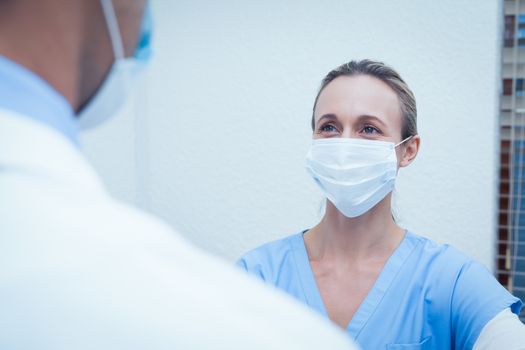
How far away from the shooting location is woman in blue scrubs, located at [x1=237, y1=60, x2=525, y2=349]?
943 millimetres

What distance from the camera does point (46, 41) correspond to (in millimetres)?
303

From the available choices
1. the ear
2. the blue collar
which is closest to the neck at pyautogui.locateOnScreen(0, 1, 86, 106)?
the blue collar

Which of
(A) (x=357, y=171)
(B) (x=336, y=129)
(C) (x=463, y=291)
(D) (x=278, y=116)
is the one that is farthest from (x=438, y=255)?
(D) (x=278, y=116)

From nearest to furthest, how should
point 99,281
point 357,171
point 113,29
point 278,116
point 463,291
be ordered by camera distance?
1. point 99,281
2. point 113,29
3. point 463,291
4. point 357,171
5. point 278,116

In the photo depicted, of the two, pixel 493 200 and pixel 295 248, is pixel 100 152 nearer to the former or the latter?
pixel 295 248

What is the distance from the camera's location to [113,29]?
14.0 inches

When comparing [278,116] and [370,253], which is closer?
[370,253]

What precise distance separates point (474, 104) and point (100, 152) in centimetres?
132

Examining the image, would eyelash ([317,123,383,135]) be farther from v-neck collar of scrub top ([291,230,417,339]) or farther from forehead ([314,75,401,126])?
v-neck collar of scrub top ([291,230,417,339])

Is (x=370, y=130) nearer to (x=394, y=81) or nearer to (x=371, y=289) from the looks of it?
(x=394, y=81)

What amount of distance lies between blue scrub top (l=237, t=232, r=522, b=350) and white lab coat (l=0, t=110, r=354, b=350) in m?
0.73

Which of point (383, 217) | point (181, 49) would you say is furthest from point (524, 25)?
point (181, 49)

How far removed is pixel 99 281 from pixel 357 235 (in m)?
0.93

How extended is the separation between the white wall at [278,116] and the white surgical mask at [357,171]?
342 mm
